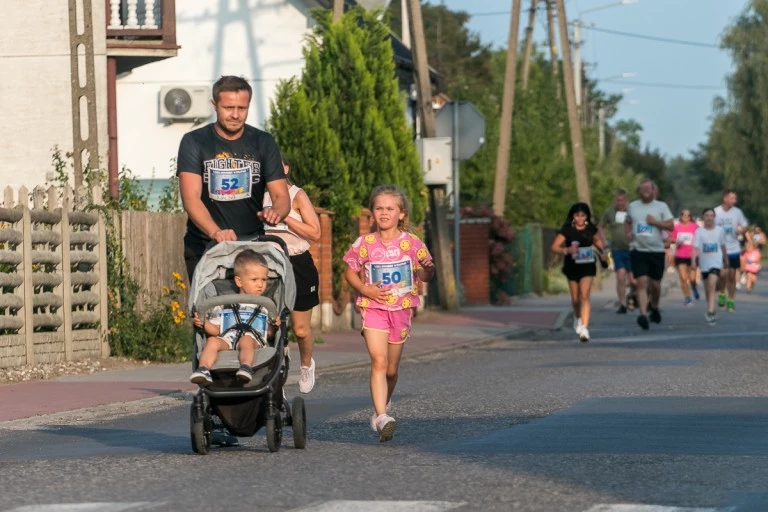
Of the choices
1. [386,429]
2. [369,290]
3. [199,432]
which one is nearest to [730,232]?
[369,290]

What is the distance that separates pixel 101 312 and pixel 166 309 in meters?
0.72

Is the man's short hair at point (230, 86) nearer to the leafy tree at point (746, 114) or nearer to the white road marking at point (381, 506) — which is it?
the white road marking at point (381, 506)

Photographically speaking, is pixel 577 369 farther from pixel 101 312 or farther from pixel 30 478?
pixel 30 478

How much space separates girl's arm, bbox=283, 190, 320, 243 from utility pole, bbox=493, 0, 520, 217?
23465 mm

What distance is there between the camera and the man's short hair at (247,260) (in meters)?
8.70

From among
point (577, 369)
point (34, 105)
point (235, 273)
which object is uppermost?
point (34, 105)

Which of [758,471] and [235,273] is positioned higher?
[235,273]

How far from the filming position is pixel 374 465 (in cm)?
814

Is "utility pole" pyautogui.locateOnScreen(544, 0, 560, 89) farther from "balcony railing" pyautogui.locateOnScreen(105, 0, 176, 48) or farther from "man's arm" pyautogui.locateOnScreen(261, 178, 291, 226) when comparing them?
"man's arm" pyautogui.locateOnScreen(261, 178, 291, 226)

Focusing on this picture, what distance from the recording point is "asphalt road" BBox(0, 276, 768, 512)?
698 centimetres

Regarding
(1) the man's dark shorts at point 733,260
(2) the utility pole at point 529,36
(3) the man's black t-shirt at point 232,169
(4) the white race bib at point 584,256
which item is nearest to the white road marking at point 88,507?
(3) the man's black t-shirt at point 232,169

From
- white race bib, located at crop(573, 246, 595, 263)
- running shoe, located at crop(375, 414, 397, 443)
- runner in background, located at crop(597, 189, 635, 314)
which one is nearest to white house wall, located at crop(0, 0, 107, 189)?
white race bib, located at crop(573, 246, 595, 263)

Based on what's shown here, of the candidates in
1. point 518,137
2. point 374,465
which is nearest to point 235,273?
point 374,465

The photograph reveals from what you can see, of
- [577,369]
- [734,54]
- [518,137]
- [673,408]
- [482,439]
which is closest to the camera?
[482,439]
